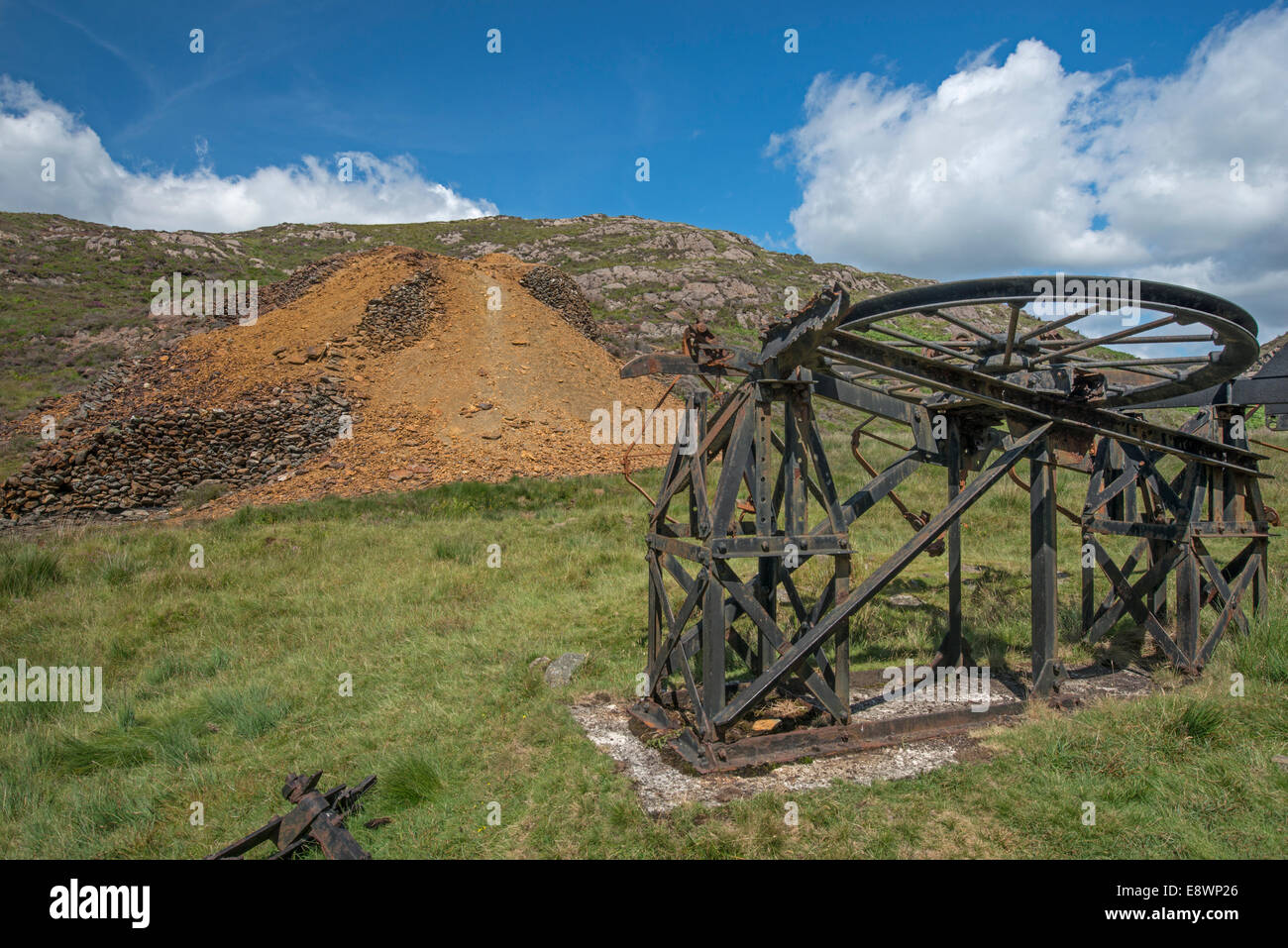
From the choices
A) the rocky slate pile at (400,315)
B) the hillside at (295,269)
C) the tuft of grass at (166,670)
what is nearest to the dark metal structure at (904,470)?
the hillside at (295,269)

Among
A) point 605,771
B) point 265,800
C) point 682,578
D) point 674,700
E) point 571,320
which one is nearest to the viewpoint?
point 605,771

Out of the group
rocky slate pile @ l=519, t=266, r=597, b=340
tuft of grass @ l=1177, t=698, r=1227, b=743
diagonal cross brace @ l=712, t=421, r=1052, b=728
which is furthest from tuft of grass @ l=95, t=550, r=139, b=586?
rocky slate pile @ l=519, t=266, r=597, b=340

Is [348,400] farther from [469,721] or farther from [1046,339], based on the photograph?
[1046,339]

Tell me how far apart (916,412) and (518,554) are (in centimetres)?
741

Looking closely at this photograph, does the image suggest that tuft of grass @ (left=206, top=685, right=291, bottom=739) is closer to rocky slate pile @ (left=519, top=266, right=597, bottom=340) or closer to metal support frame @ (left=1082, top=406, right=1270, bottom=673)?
metal support frame @ (left=1082, top=406, right=1270, bottom=673)

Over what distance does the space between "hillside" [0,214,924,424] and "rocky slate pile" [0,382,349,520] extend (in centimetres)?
866

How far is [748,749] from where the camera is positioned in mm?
4879

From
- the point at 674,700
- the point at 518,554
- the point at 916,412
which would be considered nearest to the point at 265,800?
the point at 674,700

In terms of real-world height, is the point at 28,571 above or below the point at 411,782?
above

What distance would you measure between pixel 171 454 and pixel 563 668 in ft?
49.9

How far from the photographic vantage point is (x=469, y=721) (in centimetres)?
609

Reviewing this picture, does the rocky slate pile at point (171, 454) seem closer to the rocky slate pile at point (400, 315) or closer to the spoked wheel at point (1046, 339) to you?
the rocky slate pile at point (400, 315)

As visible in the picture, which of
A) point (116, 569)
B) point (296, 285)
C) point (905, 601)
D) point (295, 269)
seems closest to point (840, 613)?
point (905, 601)
